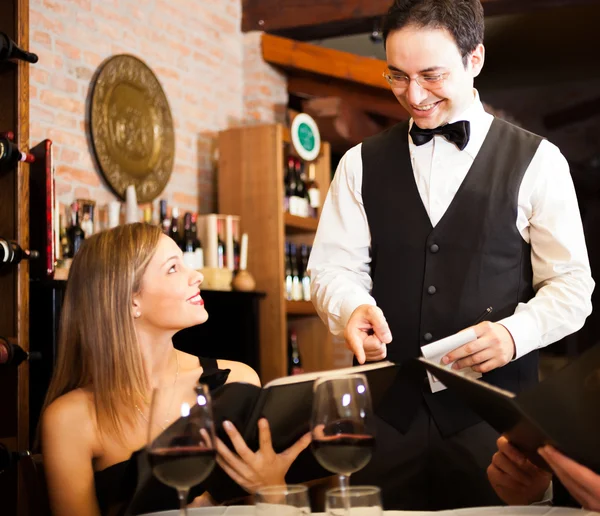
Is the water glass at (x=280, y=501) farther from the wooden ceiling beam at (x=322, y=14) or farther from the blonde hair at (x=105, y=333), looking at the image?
the wooden ceiling beam at (x=322, y=14)

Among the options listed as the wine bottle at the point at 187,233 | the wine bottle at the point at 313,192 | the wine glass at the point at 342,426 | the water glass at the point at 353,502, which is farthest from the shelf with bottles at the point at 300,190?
the water glass at the point at 353,502

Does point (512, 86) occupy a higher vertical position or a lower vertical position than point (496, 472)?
higher

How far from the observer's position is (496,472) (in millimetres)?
1518

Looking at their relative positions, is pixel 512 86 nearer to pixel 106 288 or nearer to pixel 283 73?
pixel 283 73

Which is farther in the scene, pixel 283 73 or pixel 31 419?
pixel 283 73

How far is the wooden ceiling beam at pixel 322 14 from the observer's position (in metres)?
5.21

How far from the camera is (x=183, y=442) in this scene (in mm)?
1113

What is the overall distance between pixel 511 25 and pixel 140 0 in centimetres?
315

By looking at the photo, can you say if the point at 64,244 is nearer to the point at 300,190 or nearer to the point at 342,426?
the point at 300,190

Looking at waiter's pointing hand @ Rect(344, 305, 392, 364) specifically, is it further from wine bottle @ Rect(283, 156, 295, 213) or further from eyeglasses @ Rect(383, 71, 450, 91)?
wine bottle @ Rect(283, 156, 295, 213)

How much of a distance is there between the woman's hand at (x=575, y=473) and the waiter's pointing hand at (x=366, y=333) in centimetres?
57

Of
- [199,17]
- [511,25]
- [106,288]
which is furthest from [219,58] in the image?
[106,288]

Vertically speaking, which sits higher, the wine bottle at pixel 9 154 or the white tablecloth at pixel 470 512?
the wine bottle at pixel 9 154

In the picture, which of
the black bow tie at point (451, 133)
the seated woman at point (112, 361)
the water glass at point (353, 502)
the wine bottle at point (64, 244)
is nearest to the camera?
the water glass at point (353, 502)
